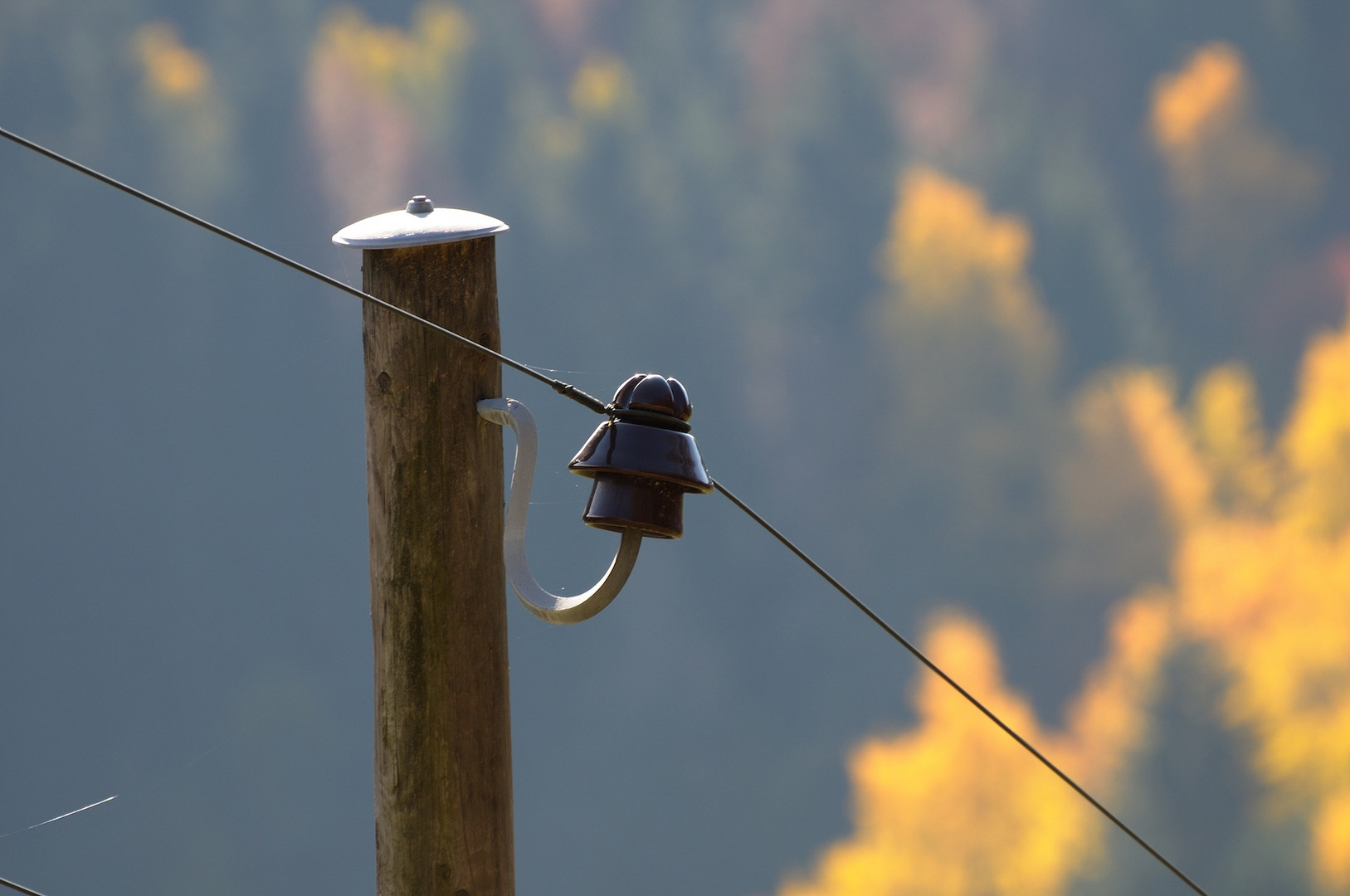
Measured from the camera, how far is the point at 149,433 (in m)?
5.95

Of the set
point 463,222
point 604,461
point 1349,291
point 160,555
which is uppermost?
point 1349,291

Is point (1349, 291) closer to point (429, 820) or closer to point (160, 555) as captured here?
point (160, 555)

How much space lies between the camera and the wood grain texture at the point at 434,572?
173 cm

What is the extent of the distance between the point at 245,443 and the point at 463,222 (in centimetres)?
456

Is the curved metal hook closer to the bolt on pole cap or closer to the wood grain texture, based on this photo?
the wood grain texture

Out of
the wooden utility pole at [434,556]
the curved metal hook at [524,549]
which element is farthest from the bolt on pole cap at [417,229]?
the curved metal hook at [524,549]

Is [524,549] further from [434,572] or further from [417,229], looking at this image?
[417,229]

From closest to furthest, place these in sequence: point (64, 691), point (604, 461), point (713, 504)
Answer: point (604, 461)
point (64, 691)
point (713, 504)

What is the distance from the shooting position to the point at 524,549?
170 centimetres

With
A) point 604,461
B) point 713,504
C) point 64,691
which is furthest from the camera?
point 713,504

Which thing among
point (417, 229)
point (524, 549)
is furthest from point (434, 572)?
point (417, 229)

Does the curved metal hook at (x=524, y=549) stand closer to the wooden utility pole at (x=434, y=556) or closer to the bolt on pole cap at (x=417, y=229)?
the wooden utility pole at (x=434, y=556)

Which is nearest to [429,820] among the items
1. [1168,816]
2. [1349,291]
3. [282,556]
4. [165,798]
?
[282,556]

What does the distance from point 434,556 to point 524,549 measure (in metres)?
0.13
